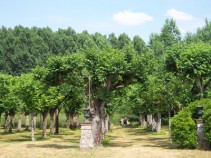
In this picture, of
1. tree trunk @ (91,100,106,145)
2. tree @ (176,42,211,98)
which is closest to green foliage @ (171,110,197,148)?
tree trunk @ (91,100,106,145)

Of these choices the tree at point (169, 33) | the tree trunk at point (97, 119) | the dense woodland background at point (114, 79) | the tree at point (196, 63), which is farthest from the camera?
Result: the tree at point (169, 33)

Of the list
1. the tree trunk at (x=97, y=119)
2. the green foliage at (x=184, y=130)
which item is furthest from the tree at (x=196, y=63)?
the tree trunk at (x=97, y=119)

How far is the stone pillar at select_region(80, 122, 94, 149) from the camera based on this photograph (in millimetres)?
27438

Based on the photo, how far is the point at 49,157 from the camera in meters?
22.5

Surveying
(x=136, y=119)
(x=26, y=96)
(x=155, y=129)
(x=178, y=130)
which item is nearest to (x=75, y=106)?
(x=155, y=129)

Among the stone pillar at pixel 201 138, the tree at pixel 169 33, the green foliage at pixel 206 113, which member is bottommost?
the stone pillar at pixel 201 138

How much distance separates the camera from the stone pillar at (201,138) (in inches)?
1023

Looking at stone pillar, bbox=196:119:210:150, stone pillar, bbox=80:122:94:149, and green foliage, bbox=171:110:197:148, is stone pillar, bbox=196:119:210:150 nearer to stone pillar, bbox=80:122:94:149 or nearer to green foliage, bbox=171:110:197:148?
green foliage, bbox=171:110:197:148

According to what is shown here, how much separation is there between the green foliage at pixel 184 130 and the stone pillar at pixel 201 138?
1.04 ft

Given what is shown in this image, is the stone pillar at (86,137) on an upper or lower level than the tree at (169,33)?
lower

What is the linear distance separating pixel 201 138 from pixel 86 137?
345 inches

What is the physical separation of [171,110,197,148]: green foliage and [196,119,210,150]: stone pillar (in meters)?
0.32

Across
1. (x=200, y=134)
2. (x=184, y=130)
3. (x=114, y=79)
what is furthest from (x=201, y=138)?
(x=114, y=79)

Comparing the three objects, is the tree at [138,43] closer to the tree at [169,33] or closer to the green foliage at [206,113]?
the tree at [169,33]
